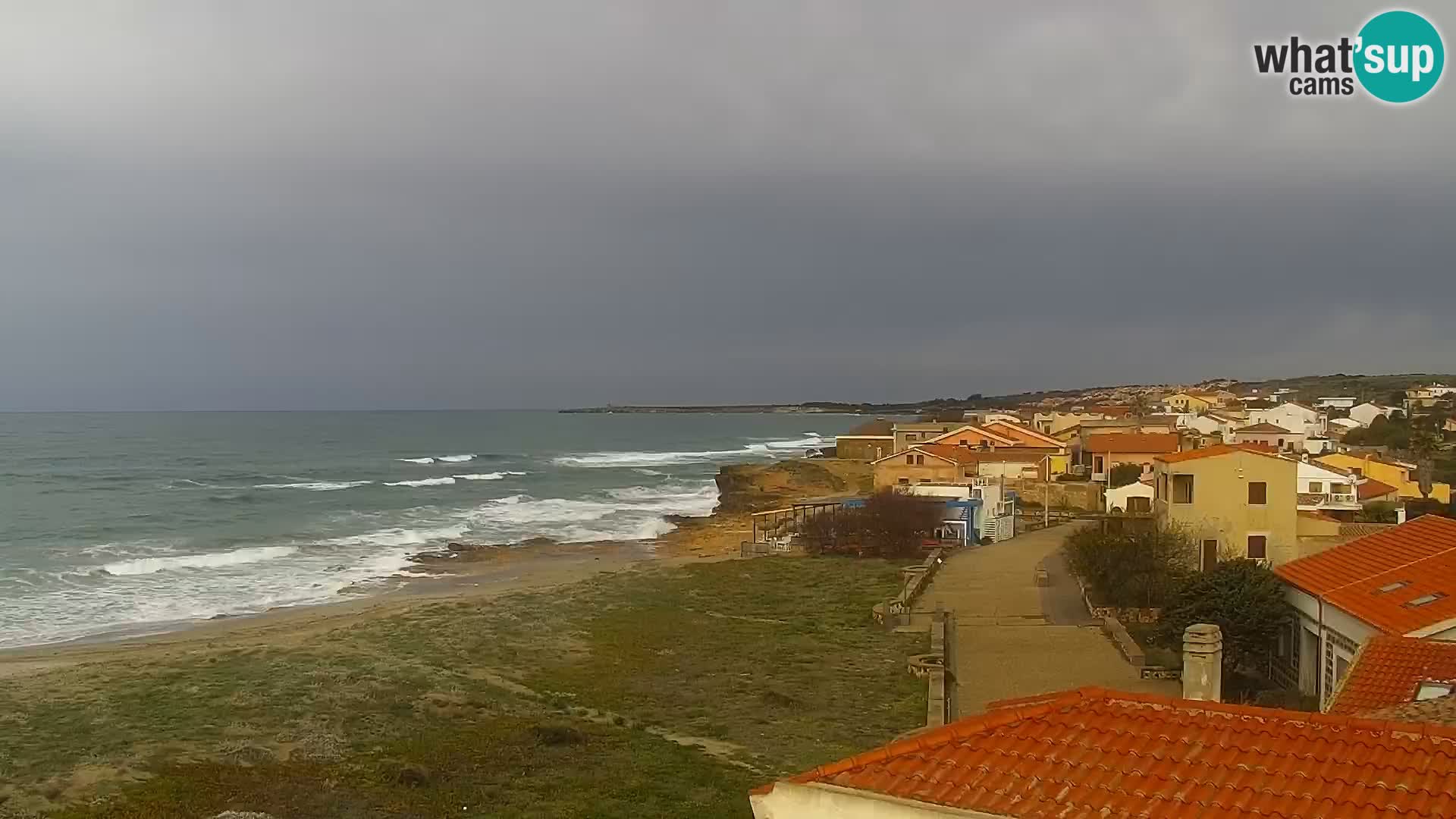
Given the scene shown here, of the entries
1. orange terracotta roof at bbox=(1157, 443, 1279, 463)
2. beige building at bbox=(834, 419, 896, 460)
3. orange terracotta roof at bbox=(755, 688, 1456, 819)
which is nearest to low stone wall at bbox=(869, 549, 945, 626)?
orange terracotta roof at bbox=(1157, 443, 1279, 463)

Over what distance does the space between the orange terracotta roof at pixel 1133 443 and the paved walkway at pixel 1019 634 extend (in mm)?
22160

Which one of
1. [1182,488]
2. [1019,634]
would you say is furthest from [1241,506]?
[1019,634]

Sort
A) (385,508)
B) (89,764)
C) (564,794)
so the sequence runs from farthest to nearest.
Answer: (385,508) → (89,764) → (564,794)

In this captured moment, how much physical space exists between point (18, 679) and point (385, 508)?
40.3 metres

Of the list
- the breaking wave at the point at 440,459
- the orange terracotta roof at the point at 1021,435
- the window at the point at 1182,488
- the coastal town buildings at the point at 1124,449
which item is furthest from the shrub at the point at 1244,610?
the breaking wave at the point at 440,459

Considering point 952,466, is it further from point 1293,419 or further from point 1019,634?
point 1293,419

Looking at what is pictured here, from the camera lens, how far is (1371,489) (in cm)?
3753

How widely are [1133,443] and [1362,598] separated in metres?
41.6

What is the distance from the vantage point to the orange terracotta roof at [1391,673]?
10164 mm

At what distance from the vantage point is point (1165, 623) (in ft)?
64.8

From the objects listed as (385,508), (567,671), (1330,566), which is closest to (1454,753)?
(1330,566)

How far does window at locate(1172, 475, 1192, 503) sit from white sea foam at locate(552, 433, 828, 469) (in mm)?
73755

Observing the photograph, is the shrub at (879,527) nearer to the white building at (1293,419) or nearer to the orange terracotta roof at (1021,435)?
the orange terracotta roof at (1021,435)

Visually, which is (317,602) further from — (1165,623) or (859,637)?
(1165,623)
